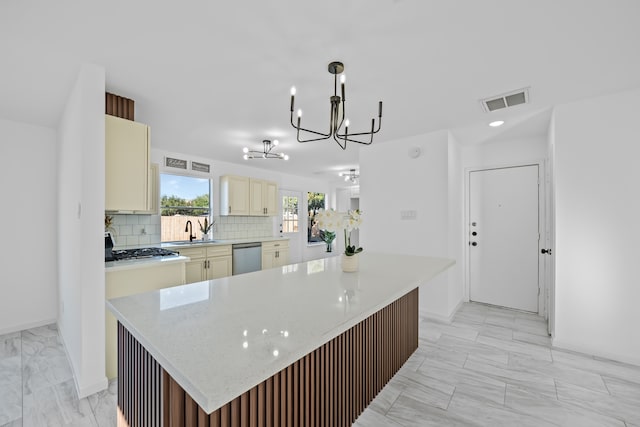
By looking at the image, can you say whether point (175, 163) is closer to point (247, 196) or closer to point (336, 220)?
point (247, 196)

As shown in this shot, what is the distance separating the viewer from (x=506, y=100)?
2650mm

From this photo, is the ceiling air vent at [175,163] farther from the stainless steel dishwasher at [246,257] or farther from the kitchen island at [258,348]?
the kitchen island at [258,348]

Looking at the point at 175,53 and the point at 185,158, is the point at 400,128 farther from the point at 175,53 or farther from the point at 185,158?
the point at 185,158

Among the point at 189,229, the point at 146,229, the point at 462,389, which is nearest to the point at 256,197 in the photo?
the point at 189,229

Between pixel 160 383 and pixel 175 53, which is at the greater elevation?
pixel 175 53

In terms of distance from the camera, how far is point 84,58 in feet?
6.45

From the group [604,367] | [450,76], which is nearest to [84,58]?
[450,76]

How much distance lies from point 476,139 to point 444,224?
1388 millimetres

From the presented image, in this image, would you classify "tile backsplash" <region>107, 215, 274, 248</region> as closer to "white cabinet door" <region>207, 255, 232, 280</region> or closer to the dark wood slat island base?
"white cabinet door" <region>207, 255, 232, 280</region>

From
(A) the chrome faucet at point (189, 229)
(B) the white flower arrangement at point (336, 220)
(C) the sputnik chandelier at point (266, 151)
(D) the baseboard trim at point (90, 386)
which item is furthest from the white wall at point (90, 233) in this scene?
(A) the chrome faucet at point (189, 229)

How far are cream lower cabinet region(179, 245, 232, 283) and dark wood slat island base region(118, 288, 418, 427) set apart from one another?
2.97m

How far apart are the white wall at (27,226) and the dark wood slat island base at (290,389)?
3.08 meters

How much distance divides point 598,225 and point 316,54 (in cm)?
293

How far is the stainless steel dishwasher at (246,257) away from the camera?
→ 4926 mm
